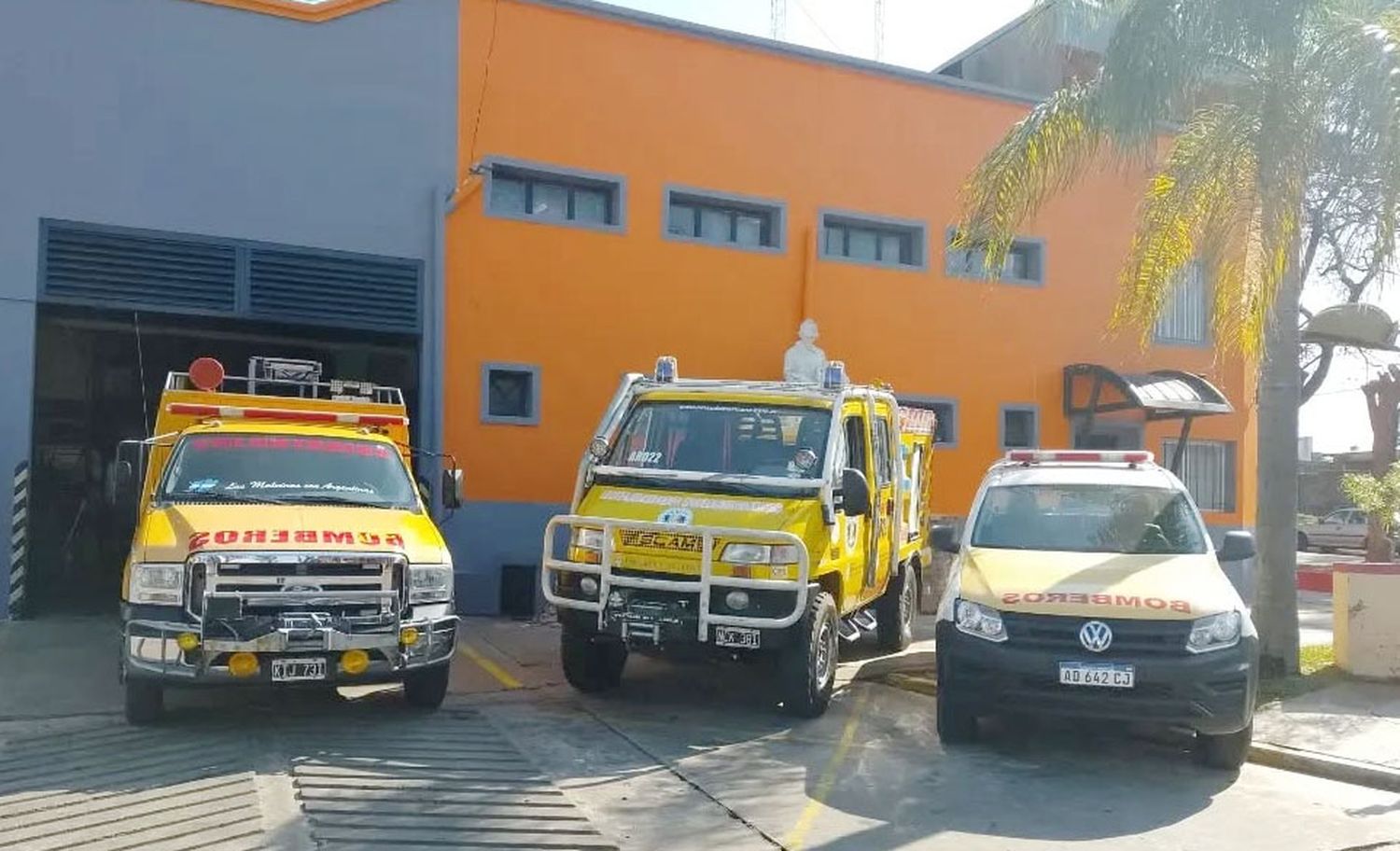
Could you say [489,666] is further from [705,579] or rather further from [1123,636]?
[1123,636]

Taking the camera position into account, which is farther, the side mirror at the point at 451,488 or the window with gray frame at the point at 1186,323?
the window with gray frame at the point at 1186,323

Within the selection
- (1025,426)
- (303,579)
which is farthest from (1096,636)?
(1025,426)

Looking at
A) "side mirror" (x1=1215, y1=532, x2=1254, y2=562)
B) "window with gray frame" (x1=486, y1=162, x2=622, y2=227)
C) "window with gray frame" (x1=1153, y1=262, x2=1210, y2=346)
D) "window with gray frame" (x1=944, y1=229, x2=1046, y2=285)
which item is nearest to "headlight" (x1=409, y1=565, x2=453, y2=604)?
"side mirror" (x1=1215, y1=532, x2=1254, y2=562)

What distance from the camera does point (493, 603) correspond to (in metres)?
14.4

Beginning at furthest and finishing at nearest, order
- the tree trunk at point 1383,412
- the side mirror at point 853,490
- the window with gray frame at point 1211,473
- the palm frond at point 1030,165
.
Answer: the tree trunk at point 1383,412, the window with gray frame at point 1211,473, the palm frond at point 1030,165, the side mirror at point 853,490

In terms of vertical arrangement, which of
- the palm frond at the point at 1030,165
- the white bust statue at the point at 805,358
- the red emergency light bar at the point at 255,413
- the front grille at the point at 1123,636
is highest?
the palm frond at the point at 1030,165

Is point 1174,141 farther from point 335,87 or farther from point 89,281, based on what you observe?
point 89,281

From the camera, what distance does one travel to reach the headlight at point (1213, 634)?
24.7ft

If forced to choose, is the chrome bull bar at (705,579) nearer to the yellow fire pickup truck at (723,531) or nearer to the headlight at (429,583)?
the yellow fire pickup truck at (723,531)

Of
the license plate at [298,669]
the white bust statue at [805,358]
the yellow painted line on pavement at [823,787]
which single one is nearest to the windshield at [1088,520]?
the yellow painted line on pavement at [823,787]

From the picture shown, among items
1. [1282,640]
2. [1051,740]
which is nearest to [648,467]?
[1051,740]

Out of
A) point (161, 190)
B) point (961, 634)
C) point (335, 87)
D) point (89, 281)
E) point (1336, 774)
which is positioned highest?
point (335, 87)

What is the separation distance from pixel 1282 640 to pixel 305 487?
27.0 ft

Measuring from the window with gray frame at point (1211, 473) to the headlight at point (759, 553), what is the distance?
13.0 meters
